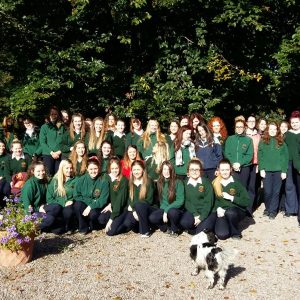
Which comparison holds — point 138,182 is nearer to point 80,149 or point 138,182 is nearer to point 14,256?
point 80,149

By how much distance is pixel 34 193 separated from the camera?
24.3ft

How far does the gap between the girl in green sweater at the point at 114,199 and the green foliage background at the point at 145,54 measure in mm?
3278

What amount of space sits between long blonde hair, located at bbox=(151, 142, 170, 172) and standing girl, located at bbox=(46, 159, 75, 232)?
158cm

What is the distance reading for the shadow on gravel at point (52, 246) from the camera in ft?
21.9

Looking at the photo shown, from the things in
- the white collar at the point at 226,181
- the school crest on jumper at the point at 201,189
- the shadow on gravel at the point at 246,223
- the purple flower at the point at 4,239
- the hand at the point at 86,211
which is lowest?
the shadow on gravel at the point at 246,223

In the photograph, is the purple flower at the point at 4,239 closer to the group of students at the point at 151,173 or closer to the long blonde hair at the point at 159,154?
the group of students at the point at 151,173

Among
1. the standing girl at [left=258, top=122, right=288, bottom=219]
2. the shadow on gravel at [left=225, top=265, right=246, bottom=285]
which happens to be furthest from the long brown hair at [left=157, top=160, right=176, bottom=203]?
the standing girl at [left=258, top=122, right=288, bottom=219]

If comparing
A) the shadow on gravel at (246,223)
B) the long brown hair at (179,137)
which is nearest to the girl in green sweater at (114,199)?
the long brown hair at (179,137)

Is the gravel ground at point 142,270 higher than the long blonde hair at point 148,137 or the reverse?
the reverse

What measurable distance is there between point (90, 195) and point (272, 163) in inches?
140

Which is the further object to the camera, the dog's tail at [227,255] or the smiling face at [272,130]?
the smiling face at [272,130]

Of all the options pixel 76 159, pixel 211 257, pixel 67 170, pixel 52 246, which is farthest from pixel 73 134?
pixel 211 257

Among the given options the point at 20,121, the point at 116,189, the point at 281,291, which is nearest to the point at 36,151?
the point at 20,121

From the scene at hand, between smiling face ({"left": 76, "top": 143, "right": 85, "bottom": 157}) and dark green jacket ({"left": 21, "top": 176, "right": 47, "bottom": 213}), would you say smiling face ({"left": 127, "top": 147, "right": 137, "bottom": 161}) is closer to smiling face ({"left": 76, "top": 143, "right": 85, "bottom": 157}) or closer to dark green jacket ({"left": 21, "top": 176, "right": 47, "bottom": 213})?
smiling face ({"left": 76, "top": 143, "right": 85, "bottom": 157})
